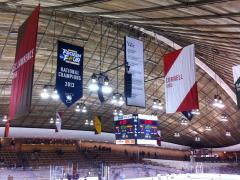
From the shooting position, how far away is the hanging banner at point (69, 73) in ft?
32.6

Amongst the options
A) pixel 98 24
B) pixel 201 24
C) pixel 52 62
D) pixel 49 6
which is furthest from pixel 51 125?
pixel 201 24

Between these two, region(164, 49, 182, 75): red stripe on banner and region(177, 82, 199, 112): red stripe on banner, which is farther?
region(164, 49, 182, 75): red stripe on banner

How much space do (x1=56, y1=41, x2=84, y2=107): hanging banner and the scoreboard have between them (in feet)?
24.8

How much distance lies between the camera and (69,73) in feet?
34.1

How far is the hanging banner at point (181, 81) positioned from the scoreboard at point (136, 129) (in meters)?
7.52

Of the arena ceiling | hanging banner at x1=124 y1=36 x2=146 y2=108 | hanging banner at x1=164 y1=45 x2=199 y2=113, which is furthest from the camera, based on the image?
hanging banner at x1=124 y1=36 x2=146 y2=108

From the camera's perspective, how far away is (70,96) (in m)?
10.1

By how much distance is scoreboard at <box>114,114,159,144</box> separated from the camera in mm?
17359

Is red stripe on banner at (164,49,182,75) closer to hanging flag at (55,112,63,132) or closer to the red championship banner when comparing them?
the red championship banner

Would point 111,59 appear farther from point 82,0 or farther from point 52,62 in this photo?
point 82,0

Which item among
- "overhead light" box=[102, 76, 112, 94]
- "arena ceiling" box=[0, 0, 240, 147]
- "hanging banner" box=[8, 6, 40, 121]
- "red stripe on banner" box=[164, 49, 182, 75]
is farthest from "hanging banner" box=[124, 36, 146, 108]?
"hanging banner" box=[8, 6, 40, 121]

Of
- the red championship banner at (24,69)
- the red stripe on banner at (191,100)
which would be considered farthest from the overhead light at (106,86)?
the red championship banner at (24,69)

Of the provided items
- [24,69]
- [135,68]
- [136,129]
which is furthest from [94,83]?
[24,69]

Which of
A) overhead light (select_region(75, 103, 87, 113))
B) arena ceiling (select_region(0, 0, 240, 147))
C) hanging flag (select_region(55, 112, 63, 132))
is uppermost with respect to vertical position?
arena ceiling (select_region(0, 0, 240, 147))
